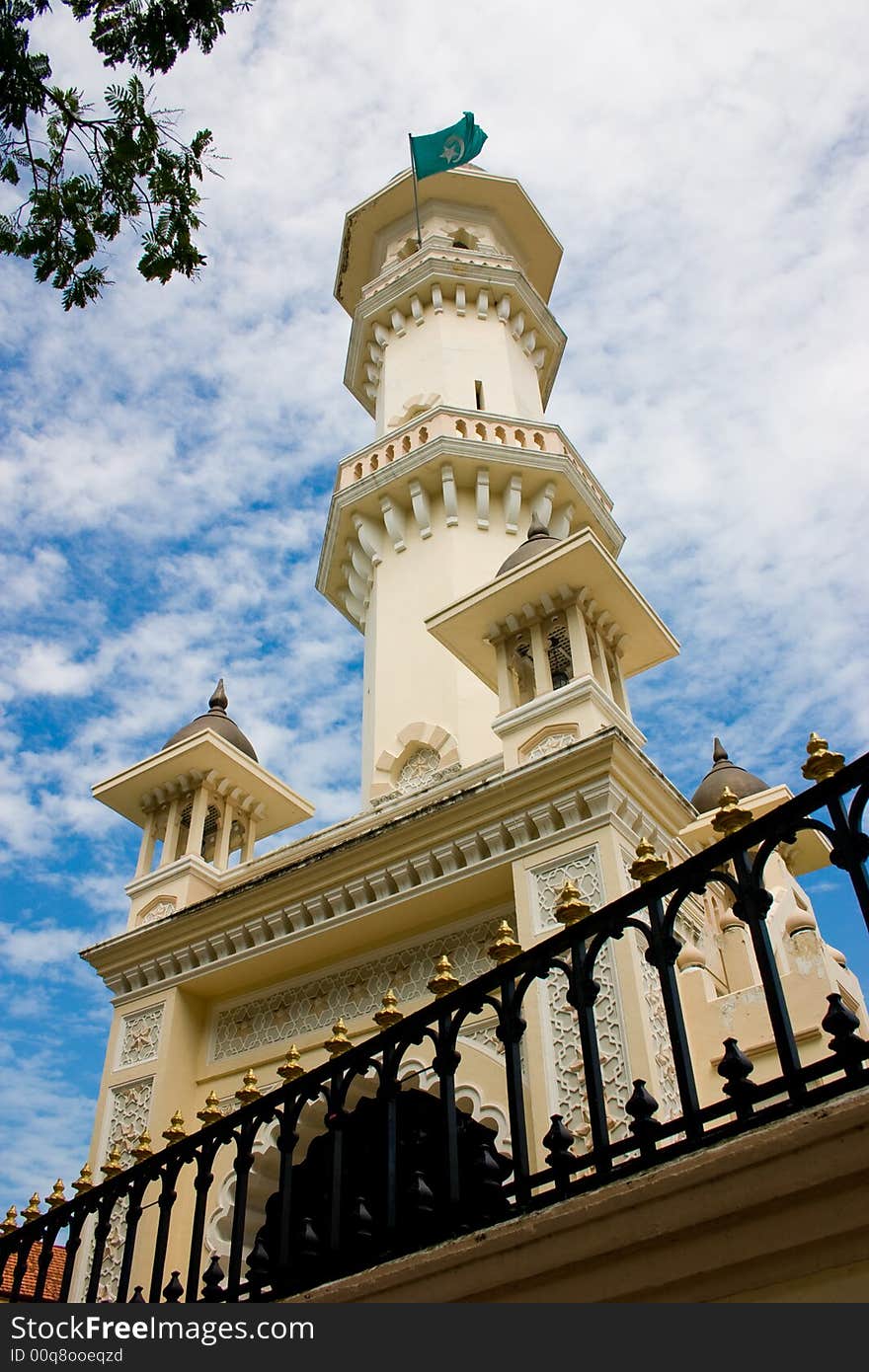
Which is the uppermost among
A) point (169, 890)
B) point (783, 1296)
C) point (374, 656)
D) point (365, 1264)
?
point (374, 656)

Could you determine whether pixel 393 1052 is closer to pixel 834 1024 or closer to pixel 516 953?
pixel 516 953

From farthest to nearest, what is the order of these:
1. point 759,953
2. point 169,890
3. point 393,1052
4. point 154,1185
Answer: point 169,890 < point 154,1185 < point 393,1052 < point 759,953

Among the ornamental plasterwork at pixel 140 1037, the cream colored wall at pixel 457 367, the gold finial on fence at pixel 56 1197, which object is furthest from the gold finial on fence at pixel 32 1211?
the cream colored wall at pixel 457 367

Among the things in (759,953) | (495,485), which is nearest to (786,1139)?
(759,953)

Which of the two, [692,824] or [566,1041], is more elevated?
[692,824]

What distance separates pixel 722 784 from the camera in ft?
39.2

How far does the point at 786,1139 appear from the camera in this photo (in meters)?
2.56

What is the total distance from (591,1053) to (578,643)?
18.8 feet

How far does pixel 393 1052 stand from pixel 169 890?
6.81m

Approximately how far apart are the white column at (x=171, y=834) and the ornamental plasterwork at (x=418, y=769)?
7.38 ft

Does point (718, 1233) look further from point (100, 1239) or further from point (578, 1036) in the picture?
point (578, 1036)

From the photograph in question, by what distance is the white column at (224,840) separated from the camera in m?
10.9

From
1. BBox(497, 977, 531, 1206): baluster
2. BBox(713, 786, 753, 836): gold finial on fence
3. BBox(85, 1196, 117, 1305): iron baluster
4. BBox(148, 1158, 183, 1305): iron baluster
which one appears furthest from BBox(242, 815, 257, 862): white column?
BBox(713, 786, 753, 836): gold finial on fence

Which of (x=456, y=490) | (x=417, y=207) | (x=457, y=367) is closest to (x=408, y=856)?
(x=456, y=490)
